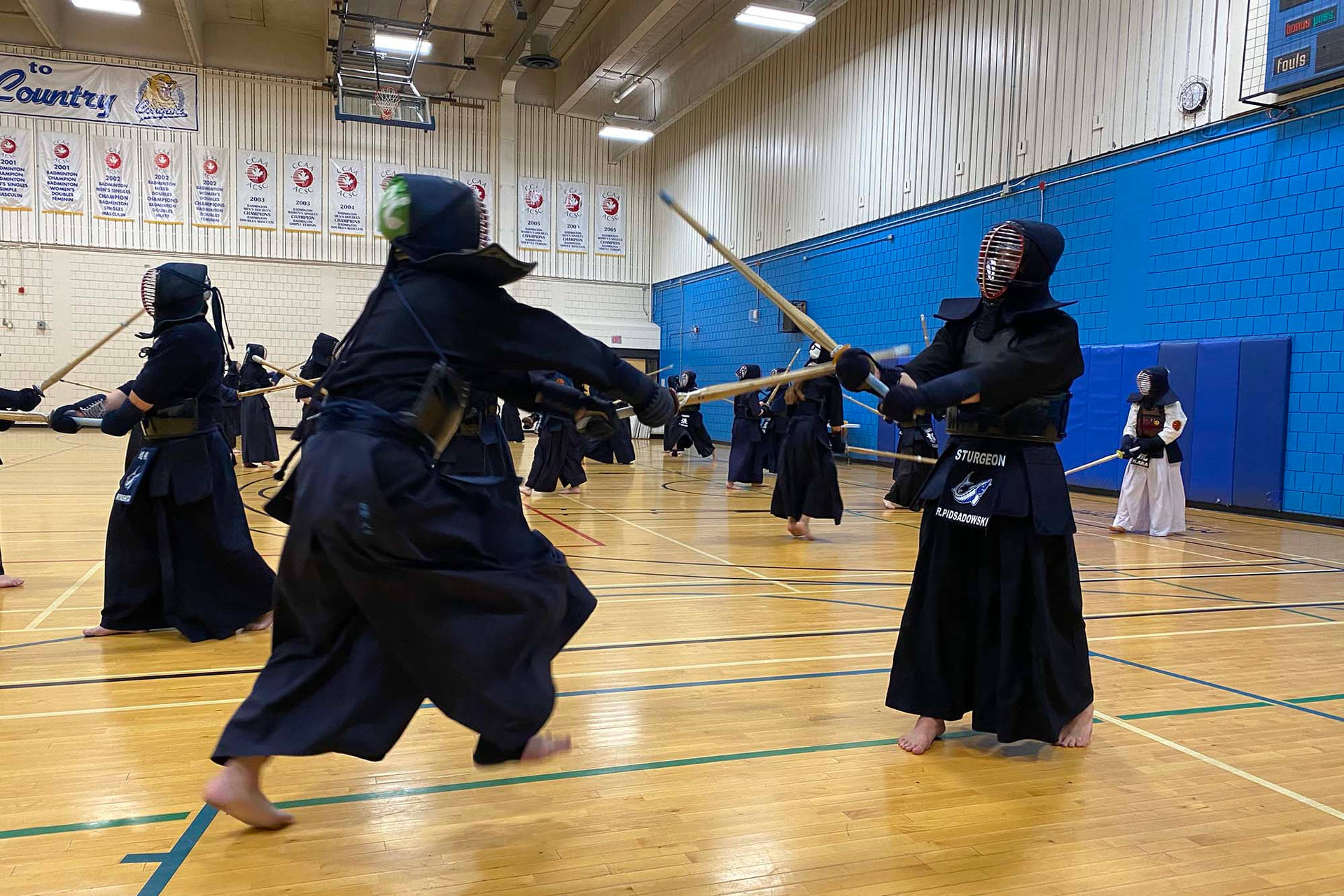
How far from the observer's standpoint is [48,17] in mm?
18453

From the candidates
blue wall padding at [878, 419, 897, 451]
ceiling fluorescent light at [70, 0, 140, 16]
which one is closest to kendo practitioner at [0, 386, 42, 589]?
blue wall padding at [878, 419, 897, 451]

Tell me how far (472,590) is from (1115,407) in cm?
1141

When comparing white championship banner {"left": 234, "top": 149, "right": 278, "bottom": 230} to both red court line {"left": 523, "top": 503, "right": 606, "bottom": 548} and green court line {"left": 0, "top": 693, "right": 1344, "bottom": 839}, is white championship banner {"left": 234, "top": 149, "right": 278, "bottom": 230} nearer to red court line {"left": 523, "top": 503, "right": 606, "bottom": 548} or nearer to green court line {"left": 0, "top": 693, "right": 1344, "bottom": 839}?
red court line {"left": 523, "top": 503, "right": 606, "bottom": 548}

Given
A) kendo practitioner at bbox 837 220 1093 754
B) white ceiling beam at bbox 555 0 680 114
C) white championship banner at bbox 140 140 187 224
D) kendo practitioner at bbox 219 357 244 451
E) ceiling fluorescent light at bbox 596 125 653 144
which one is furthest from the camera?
white championship banner at bbox 140 140 187 224

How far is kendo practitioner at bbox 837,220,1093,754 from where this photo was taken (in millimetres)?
3078

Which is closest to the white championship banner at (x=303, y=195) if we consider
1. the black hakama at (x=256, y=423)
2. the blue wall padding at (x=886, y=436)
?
the black hakama at (x=256, y=423)

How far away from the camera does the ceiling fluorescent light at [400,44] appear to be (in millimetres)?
16672

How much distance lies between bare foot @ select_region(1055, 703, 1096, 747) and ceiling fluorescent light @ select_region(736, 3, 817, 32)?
13541 mm

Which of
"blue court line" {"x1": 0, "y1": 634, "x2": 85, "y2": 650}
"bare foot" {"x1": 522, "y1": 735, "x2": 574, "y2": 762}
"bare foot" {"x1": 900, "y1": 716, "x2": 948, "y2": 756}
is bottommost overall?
"blue court line" {"x1": 0, "y1": 634, "x2": 85, "y2": 650}

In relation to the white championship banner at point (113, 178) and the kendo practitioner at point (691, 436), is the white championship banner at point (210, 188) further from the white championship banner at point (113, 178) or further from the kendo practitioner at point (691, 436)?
the kendo practitioner at point (691, 436)

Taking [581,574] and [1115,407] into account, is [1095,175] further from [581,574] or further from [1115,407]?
[581,574]

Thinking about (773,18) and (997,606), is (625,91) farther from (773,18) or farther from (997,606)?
(997,606)

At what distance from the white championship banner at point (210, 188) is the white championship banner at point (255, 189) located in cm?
26

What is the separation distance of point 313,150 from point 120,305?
5.54 metres
